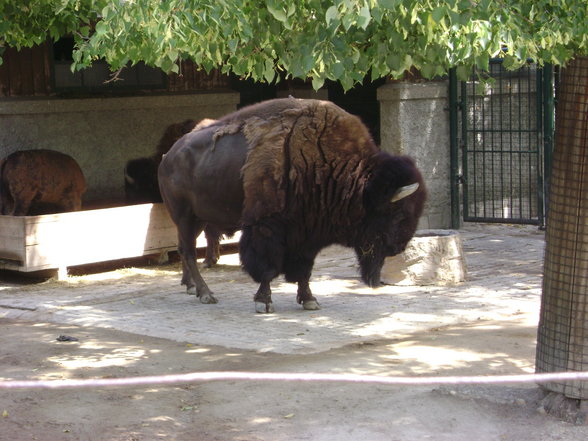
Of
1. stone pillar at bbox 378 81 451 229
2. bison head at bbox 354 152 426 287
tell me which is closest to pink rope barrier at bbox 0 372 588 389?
bison head at bbox 354 152 426 287

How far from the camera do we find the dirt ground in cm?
618

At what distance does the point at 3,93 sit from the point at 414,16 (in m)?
9.47

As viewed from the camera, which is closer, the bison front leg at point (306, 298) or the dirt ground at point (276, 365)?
the dirt ground at point (276, 365)

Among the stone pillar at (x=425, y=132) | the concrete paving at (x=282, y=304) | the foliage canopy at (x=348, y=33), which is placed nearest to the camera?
the foliage canopy at (x=348, y=33)

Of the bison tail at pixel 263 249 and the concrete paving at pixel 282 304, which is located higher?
the bison tail at pixel 263 249

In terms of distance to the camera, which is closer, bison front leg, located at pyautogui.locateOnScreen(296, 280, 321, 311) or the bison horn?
the bison horn

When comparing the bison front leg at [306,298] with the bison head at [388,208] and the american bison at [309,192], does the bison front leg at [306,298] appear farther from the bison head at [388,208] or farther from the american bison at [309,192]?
the bison head at [388,208]

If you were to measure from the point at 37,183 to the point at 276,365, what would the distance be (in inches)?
225

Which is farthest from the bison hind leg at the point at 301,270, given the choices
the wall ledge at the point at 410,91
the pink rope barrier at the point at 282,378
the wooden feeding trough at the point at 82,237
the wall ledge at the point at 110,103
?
the wall ledge at the point at 110,103

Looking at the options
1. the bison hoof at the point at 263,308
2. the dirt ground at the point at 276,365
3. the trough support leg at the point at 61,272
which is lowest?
the dirt ground at the point at 276,365

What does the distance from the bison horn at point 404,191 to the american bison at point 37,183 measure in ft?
16.7

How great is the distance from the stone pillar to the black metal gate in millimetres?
143

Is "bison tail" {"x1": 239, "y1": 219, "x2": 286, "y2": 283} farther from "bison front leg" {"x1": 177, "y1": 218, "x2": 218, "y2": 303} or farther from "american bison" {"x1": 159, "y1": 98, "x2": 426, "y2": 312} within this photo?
"bison front leg" {"x1": 177, "y1": 218, "x2": 218, "y2": 303}

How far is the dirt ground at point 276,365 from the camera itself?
20.3 feet
